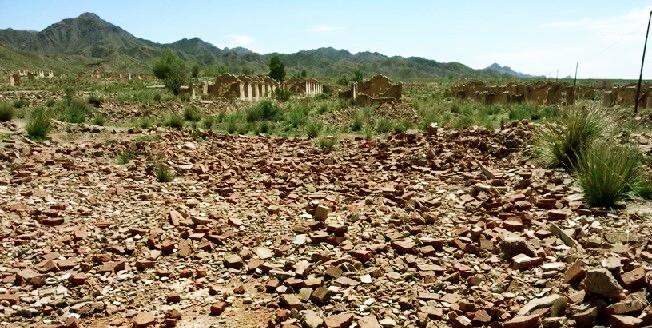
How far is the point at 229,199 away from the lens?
7254 millimetres

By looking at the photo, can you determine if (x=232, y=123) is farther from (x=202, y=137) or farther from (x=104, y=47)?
(x=104, y=47)

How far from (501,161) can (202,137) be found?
23.5ft

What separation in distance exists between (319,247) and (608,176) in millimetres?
3454

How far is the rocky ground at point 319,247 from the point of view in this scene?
4.00 meters

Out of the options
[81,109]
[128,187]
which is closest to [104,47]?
[81,109]

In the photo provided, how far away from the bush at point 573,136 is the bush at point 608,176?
1168 millimetres

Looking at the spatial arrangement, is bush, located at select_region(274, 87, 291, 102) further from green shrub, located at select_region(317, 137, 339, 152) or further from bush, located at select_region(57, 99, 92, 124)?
green shrub, located at select_region(317, 137, 339, 152)

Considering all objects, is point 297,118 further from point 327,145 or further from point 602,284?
point 602,284

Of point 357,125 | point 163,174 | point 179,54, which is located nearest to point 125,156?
point 163,174

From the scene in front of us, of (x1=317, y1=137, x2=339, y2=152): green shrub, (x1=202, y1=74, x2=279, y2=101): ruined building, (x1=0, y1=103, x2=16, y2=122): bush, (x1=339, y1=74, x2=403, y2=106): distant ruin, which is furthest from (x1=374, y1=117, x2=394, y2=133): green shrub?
(x1=202, y1=74, x2=279, y2=101): ruined building

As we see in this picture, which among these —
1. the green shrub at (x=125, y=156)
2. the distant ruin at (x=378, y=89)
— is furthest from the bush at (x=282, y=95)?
the green shrub at (x=125, y=156)

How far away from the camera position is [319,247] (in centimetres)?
540

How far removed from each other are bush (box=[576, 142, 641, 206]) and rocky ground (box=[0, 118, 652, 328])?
224mm

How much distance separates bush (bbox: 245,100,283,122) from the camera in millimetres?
17422
